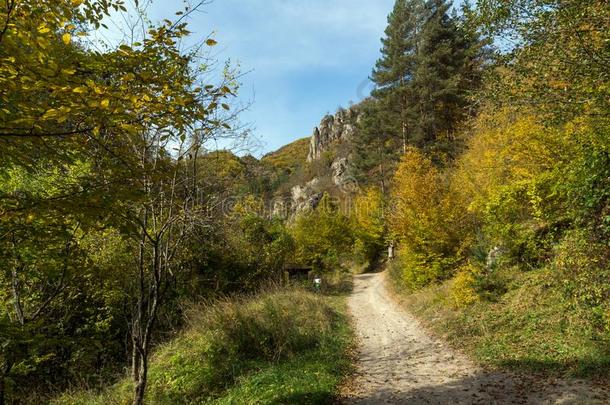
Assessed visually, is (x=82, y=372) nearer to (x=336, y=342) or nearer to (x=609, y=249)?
(x=336, y=342)

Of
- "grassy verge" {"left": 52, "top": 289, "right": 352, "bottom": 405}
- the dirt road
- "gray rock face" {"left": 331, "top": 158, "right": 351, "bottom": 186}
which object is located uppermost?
"gray rock face" {"left": 331, "top": 158, "right": 351, "bottom": 186}

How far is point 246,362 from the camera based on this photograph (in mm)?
8352

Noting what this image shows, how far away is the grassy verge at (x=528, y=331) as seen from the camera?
6.64 metres

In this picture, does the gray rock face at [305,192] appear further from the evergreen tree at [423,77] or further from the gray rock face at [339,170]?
the evergreen tree at [423,77]

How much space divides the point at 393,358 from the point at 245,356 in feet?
11.6

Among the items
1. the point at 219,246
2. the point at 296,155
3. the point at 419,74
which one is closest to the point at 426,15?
the point at 419,74

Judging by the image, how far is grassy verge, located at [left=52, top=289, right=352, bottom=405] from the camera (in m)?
6.92

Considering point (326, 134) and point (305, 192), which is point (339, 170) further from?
point (326, 134)

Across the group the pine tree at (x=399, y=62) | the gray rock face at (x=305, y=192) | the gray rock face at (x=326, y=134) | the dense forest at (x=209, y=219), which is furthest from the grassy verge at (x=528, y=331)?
the gray rock face at (x=326, y=134)

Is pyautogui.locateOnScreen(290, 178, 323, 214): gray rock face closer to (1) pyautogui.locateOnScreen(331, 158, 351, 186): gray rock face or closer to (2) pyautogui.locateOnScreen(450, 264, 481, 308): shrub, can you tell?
(1) pyautogui.locateOnScreen(331, 158, 351, 186): gray rock face

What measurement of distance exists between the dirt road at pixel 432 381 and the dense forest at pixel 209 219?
570 millimetres

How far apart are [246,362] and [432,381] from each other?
3911mm

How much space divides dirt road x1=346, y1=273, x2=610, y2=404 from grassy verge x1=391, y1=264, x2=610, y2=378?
0.45 meters

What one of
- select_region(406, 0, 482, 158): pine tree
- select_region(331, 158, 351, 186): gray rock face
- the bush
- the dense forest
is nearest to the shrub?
the dense forest
